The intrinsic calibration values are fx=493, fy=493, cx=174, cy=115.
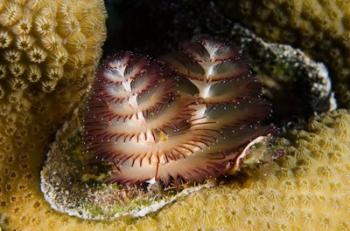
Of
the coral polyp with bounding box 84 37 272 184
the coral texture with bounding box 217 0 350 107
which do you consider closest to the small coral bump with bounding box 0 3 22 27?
the coral polyp with bounding box 84 37 272 184

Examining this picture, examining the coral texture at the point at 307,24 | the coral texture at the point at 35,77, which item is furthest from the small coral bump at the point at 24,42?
the coral texture at the point at 307,24

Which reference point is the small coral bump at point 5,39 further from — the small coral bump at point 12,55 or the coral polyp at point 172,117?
the coral polyp at point 172,117

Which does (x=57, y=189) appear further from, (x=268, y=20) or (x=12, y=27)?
(x=268, y=20)

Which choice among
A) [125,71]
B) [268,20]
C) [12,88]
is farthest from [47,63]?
[268,20]

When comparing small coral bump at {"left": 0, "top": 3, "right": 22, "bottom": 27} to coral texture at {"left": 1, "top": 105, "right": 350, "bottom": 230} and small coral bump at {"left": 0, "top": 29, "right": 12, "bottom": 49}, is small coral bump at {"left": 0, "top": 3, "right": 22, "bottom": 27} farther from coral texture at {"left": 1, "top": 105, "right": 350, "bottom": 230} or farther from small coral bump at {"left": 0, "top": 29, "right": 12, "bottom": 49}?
coral texture at {"left": 1, "top": 105, "right": 350, "bottom": 230}

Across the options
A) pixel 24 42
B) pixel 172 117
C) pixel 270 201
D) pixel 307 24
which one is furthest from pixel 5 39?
pixel 307 24

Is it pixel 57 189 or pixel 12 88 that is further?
pixel 57 189
